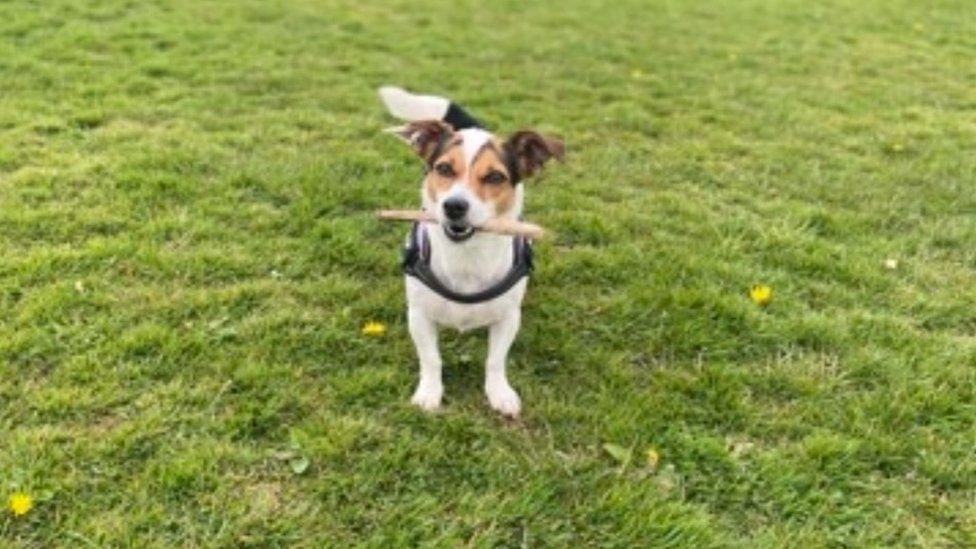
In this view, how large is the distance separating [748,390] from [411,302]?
1405 millimetres

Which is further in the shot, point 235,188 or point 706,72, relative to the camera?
point 706,72

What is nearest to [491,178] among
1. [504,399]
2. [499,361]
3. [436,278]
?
[436,278]

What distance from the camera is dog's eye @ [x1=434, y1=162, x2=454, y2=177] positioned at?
3.21 meters

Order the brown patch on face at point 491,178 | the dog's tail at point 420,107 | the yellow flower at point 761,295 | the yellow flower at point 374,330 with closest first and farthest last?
the brown patch on face at point 491,178, the yellow flower at point 374,330, the yellow flower at point 761,295, the dog's tail at point 420,107

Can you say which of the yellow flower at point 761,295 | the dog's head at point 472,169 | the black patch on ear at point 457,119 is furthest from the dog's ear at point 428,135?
the yellow flower at point 761,295

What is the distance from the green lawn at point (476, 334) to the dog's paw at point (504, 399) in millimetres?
59

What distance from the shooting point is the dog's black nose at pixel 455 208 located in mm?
3047

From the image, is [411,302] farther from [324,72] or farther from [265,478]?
[324,72]

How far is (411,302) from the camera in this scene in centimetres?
334

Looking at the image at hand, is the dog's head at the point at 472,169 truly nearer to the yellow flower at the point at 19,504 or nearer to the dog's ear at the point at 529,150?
the dog's ear at the point at 529,150

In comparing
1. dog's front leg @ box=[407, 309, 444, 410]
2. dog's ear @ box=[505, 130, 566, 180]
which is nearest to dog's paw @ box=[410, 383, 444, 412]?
dog's front leg @ box=[407, 309, 444, 410]

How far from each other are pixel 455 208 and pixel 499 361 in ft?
2.19

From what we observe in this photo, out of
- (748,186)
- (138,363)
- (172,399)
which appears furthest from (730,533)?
(748,186)

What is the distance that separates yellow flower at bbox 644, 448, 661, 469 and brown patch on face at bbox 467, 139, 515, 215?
1.04 meters
